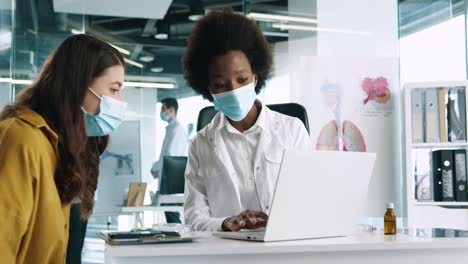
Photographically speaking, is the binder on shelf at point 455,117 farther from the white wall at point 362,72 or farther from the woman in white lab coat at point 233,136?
the woman in white lab coat at point 233,136

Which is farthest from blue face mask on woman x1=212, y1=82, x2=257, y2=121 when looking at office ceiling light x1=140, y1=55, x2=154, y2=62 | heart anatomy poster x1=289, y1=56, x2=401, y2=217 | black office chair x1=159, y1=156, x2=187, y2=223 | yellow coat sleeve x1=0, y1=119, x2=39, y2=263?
office ceiling light x1=140, y1=55, x2=154, y2=62

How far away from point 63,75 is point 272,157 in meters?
0.98

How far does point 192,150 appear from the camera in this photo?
2.82m

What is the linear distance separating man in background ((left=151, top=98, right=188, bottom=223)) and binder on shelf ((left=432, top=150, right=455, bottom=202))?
117 inches

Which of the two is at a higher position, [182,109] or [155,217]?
[182,109]

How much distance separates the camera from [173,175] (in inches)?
241

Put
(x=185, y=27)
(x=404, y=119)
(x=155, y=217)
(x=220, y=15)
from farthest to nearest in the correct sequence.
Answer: (x=185, y=27)
(x=155, y=217)
(x=404, y=119)
(x=220, y=15)

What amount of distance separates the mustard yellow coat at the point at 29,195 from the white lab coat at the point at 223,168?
30.5 inches

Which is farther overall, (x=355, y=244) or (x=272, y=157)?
(x=272, y=157)

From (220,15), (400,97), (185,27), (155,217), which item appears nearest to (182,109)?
(155,217)

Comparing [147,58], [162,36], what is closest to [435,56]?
[147,58]

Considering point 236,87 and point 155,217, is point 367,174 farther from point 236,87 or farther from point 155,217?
point 155,217

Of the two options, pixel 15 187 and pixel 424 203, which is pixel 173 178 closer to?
pixel 424 203

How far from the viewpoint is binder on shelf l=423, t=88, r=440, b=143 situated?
14.9 feet
